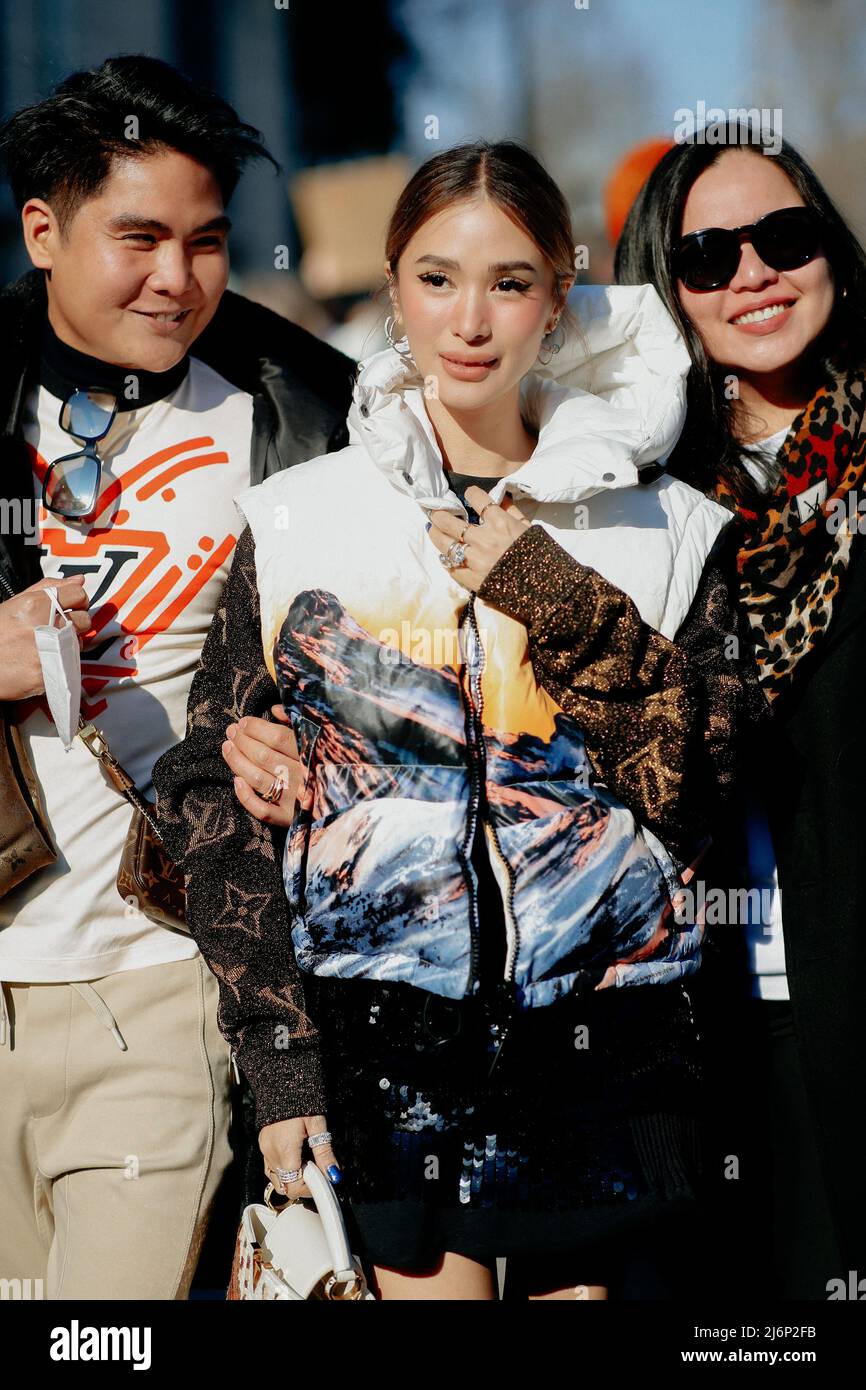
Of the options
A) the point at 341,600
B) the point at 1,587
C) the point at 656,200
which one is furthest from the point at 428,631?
the point at 656,200

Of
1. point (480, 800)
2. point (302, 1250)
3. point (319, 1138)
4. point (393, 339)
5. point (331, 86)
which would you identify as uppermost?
point (331, 86)

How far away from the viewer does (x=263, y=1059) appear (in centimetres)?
248

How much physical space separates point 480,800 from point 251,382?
45.3 inches

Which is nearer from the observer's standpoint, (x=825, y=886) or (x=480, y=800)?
(x=480, y=800)

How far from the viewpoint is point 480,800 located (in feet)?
7.55

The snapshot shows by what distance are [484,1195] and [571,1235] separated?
6.0 inches

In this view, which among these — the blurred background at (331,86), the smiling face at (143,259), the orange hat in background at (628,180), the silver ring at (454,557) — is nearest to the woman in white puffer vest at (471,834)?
the silver ring at (454,557)

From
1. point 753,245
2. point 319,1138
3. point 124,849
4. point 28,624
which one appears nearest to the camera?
point 319,1138

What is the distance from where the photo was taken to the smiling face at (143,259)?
8.90 feet

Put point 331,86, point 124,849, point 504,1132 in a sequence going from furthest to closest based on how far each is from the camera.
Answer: point 331,86 < point 124,849 < point 504,1132

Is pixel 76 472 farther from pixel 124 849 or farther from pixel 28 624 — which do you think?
pixel 124 849

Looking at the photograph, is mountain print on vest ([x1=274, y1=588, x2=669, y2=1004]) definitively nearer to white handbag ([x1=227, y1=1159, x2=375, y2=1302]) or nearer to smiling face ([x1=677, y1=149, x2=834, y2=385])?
white handbag ([x1=227, y1=1159, x2=375, y2=1302])

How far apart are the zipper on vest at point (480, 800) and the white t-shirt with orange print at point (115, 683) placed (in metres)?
0.68

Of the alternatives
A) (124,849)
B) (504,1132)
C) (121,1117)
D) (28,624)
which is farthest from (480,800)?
(121,1117)
